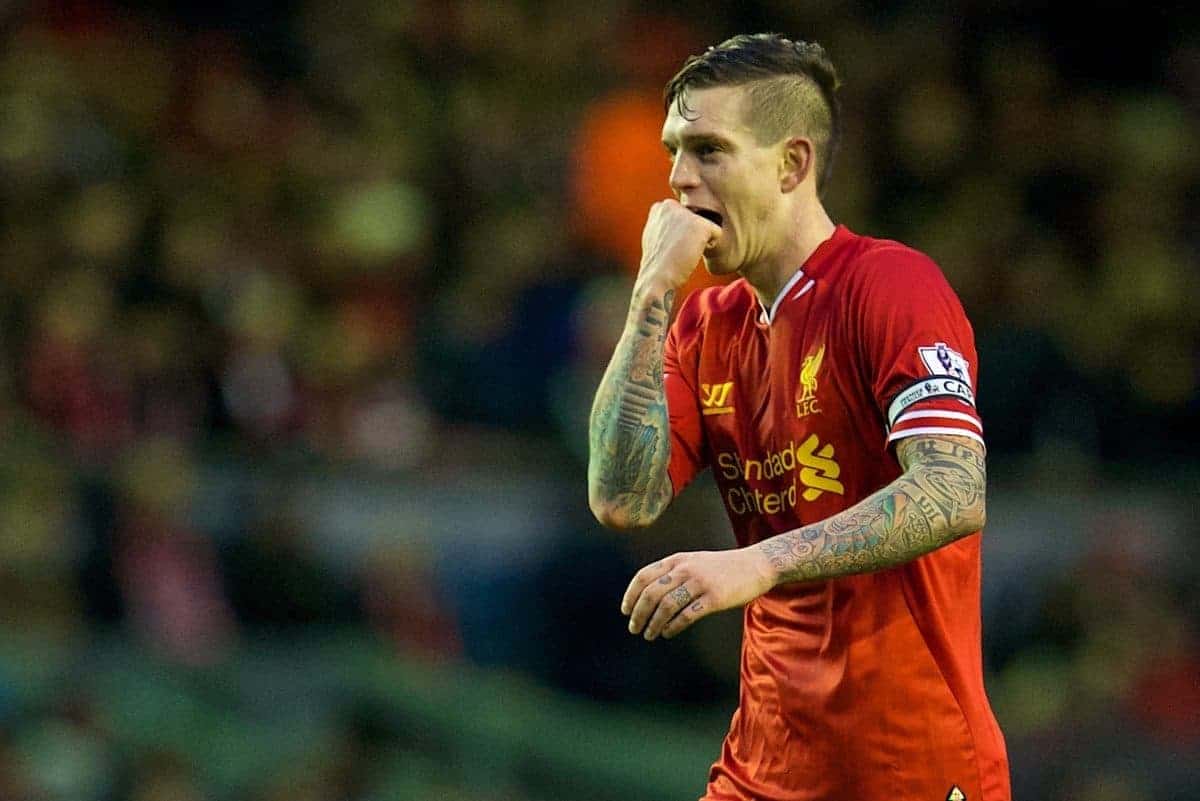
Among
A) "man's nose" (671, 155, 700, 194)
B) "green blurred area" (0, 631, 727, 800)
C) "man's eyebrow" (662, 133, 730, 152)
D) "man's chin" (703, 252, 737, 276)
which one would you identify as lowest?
"green blurred area" (0, 631, 727, 800)

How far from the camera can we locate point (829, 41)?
1306cm

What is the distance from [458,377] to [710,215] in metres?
6.13

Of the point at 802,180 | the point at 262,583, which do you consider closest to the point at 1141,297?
the point at 262,583

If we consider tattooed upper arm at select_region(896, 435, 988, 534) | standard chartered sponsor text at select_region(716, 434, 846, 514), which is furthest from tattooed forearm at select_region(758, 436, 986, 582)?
standard chartered sponsor text at select_region(716, 434, 846, 514)

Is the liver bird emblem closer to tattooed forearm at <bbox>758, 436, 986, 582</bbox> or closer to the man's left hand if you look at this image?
tattooed forearm at <bbox>758, 436, 986, 582</bbox>

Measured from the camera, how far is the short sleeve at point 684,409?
4426mm

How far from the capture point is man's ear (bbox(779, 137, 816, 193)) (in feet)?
14.0

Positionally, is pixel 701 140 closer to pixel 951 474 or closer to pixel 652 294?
pixel 652 294

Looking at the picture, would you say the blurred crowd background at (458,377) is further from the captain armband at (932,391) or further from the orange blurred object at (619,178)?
the captain armband at (932,391)

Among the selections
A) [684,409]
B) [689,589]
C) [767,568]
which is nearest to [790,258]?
[684,409]

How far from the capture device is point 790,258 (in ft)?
14.0

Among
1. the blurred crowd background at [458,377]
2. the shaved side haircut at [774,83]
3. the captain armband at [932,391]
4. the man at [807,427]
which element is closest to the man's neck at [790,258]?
the man at [807,427]

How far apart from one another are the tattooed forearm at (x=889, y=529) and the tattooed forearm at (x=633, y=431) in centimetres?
65

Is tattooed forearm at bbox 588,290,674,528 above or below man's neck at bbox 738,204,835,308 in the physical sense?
below
